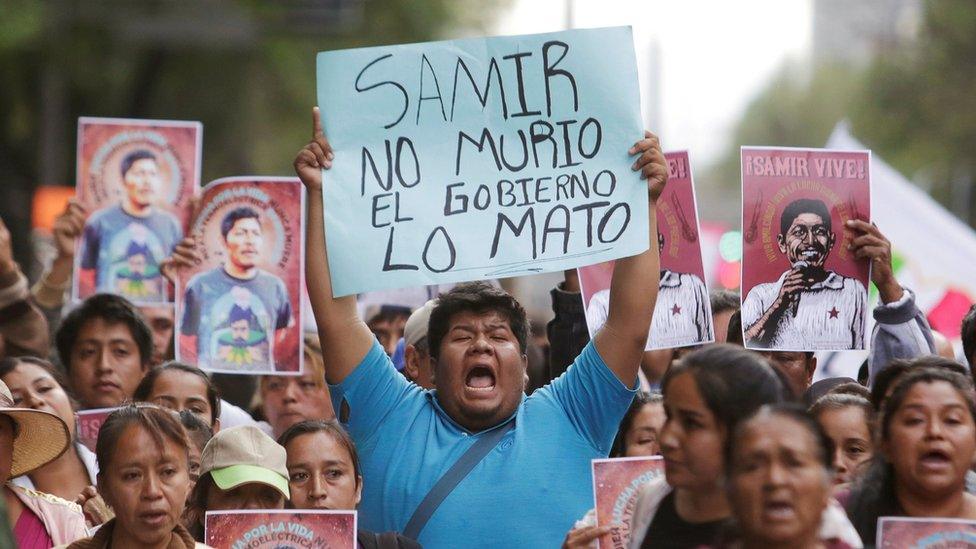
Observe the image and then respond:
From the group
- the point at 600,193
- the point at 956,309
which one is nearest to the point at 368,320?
the point at 600,193

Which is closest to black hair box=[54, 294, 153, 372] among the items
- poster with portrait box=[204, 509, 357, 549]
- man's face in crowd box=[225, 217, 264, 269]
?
man's face in crowd box=[225, 217, 264, 269]

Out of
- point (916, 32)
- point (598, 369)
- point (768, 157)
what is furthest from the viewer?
point (916, 32)

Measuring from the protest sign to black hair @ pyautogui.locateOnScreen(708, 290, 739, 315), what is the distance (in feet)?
7.81

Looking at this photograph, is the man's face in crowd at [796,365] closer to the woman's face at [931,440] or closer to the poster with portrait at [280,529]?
the woman's face at [931,440]

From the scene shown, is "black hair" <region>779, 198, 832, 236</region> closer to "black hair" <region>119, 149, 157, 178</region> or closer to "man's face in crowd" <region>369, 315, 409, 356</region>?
"man's face in crowd" <region>369, 315, 409, 356</region>

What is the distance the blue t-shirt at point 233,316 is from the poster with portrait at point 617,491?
2434 millimetres

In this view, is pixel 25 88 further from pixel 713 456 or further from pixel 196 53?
pixel 713 456

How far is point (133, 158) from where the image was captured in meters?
7.41

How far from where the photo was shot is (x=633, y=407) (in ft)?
18.2

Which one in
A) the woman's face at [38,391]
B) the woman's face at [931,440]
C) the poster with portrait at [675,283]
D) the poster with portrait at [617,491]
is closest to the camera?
the woman's face at [931,440]

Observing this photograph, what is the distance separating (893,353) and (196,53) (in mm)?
21130

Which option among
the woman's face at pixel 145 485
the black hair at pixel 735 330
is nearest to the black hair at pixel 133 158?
the black hair at pixel 735 330

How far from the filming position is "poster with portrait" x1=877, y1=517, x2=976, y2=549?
378cm

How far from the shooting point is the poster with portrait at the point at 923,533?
378cm
